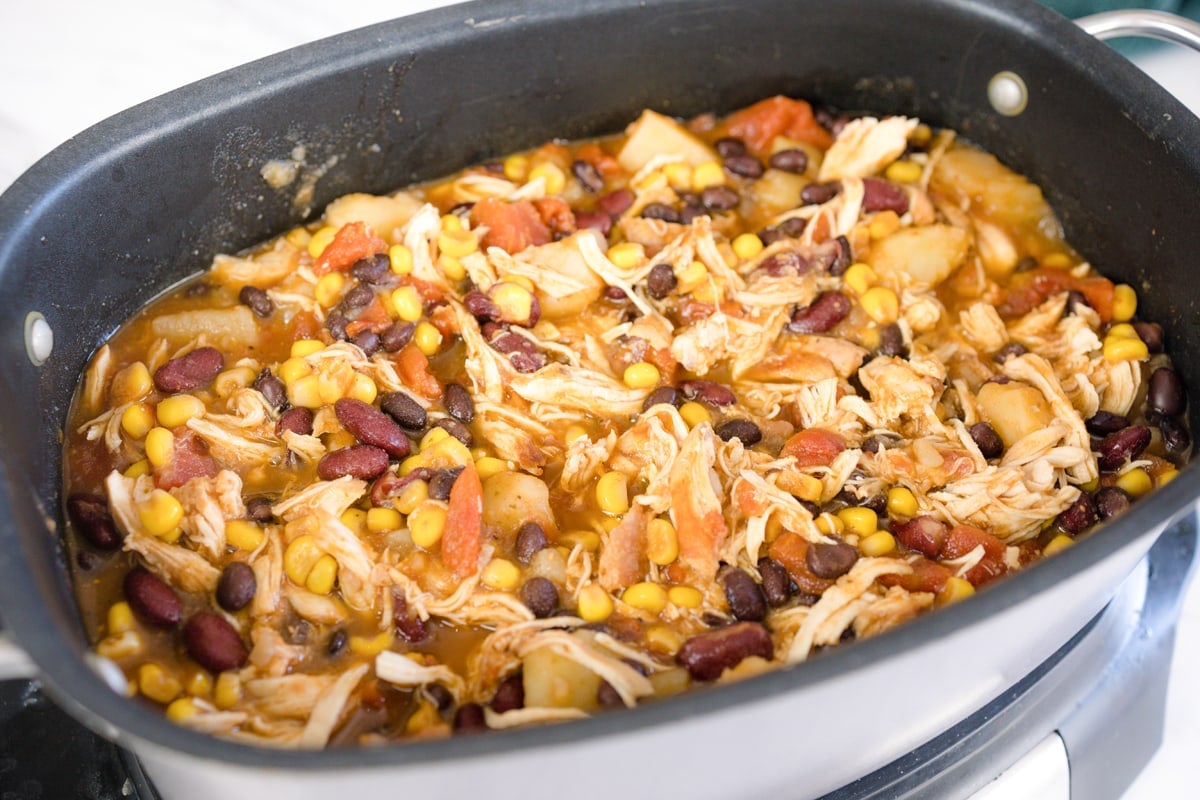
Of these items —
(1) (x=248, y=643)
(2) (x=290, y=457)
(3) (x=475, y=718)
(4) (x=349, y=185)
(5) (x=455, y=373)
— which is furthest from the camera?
(4) (x=349, y=185)

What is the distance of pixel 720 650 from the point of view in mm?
2223

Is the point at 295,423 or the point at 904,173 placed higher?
the point at 904,173

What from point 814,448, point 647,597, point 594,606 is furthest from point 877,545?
point 594,606

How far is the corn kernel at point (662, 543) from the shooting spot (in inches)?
97.1

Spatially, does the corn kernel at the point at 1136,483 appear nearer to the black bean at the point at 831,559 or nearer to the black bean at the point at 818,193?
the black bean at the point at 831,559

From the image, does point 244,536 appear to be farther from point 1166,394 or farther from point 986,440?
point 1166,394

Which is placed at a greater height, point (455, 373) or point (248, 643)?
point (455, 373)

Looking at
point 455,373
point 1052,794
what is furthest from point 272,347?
point 1052,794

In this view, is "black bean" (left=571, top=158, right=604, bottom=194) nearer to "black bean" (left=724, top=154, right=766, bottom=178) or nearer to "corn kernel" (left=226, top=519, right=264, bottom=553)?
"black bean" (left=724, top=154, right=766, bottom=178)

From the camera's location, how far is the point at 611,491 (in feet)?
8.43

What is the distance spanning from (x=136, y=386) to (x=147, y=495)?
348mm

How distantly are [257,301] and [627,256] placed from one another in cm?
95

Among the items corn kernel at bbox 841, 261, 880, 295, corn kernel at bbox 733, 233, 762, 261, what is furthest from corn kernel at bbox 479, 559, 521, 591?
corn kernel at bbox 841, 261, 880, 295

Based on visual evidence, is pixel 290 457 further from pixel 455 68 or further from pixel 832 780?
pixel 832 780
